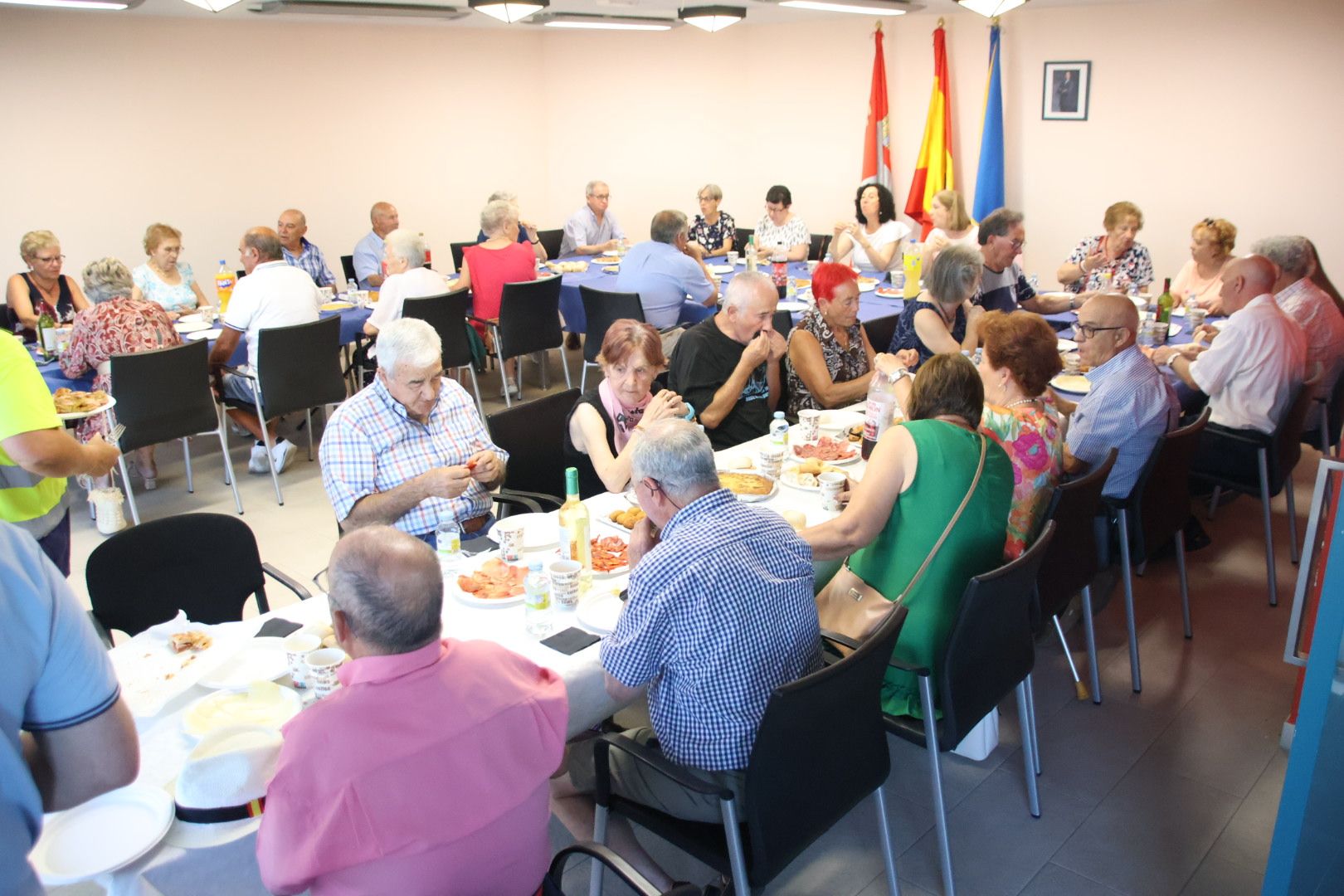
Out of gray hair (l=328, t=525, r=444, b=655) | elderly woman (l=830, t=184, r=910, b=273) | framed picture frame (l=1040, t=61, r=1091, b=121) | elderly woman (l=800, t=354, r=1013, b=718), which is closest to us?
gray hair (l=328, t=525, r=444, b=655)

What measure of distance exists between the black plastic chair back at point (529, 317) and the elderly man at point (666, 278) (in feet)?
1.94

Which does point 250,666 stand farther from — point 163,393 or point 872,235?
point 872,235

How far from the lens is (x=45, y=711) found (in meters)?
1.62

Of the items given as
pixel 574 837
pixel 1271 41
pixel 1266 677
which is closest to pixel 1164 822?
pixel 1266 677

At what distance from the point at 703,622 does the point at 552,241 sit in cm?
775


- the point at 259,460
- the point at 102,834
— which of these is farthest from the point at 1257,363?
the point at 259,460

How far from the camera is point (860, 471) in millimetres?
3727

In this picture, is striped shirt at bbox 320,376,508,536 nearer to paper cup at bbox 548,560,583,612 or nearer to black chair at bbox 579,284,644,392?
paper cup at bbox 548,560,583,612

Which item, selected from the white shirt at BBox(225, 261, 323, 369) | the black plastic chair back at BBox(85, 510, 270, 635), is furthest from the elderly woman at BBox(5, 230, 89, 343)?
the black plastic chair back at BBox(85, 510, 270, 635)

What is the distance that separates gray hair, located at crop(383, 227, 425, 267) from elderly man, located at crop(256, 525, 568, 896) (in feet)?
16.8

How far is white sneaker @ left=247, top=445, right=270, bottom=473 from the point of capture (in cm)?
609

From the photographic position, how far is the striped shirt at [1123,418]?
3812mm

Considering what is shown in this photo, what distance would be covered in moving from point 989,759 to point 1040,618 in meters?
0.53

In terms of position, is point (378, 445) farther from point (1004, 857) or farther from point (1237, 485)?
point (1237, 485)
